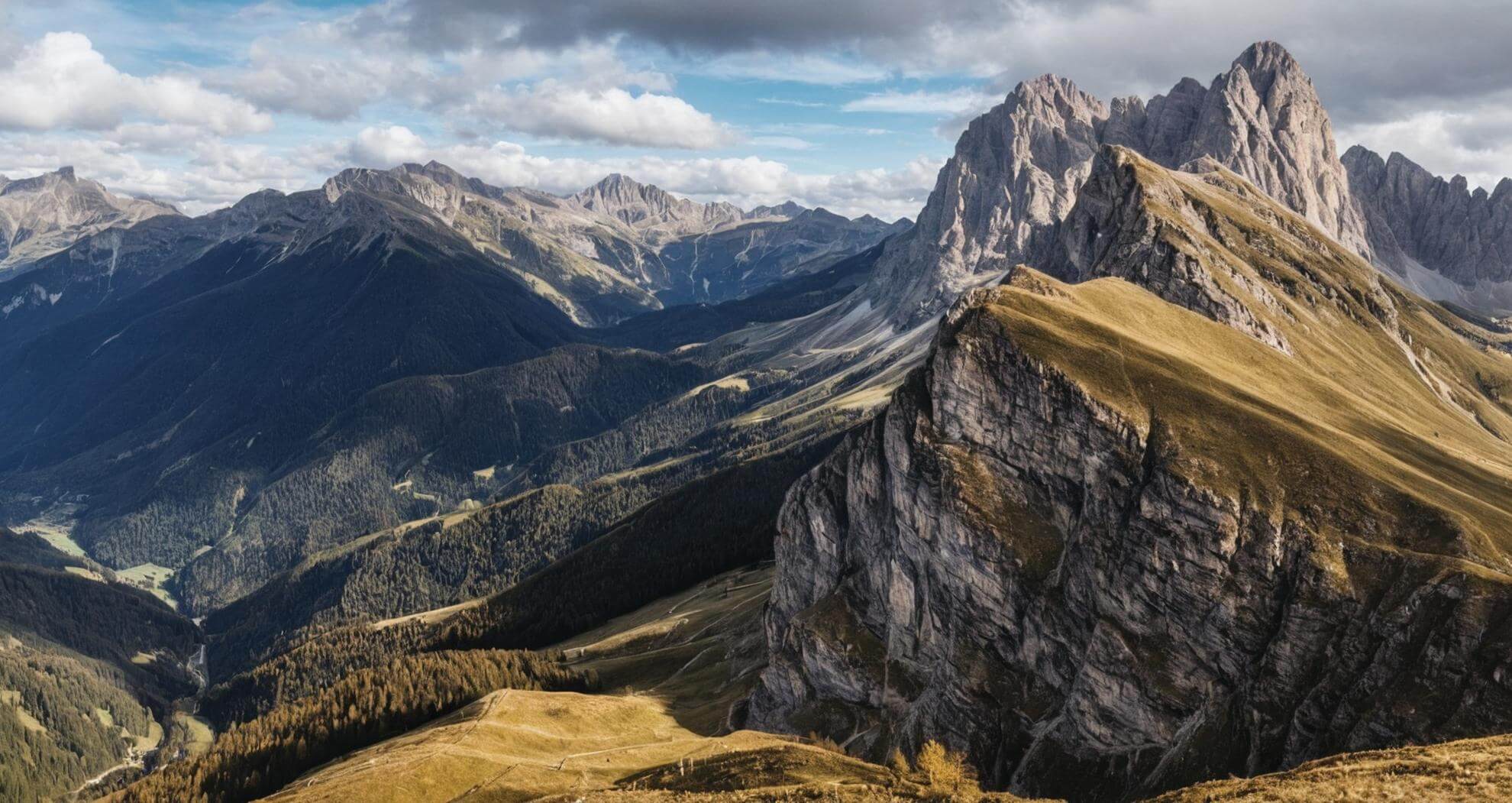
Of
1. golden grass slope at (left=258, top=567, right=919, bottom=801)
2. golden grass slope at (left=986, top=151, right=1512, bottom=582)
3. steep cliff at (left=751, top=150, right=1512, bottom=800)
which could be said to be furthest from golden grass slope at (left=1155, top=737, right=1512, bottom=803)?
golden grass slope at (left=986, top=151, right=1512, bottom=582)

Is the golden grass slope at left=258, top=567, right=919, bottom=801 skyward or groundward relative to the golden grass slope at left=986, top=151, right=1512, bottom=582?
groundward

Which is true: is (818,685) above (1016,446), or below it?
below

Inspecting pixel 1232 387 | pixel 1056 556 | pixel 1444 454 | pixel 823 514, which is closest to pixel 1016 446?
pixel 1056 556

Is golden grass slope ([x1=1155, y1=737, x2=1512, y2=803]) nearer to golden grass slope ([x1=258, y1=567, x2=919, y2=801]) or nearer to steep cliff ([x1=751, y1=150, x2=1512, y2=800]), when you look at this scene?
steep cliff ([x1=751, y1=150, x2=1512, y2=800])

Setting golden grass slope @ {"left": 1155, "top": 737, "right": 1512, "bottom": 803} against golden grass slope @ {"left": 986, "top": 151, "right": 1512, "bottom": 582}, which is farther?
golden grass slope @ {"left": 986, "top": 151, "right": 1512, "bottom": 582}

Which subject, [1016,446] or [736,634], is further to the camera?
[736,634]

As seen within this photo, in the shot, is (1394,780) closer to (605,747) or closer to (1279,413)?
(1279,413)

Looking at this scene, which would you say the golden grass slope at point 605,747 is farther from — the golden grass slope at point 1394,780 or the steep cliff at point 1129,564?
the golden grass slope at point 1394,780

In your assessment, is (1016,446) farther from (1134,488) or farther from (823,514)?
(823,514)
